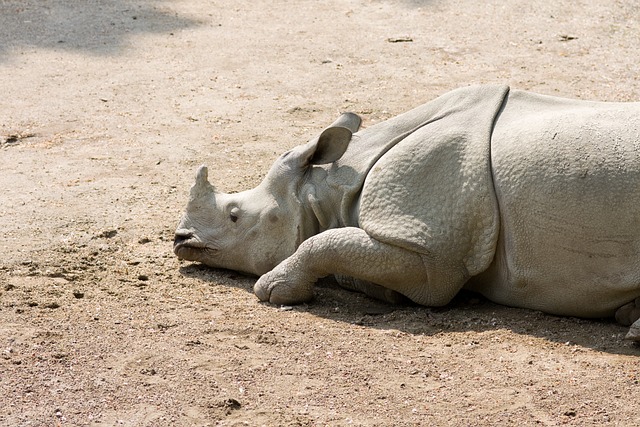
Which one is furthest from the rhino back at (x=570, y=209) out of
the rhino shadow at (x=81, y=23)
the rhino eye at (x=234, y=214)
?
the rhino shadow at (x=81, y=23)

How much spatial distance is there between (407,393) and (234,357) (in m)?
0.89

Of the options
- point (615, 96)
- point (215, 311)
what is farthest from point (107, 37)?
point (215, 311)

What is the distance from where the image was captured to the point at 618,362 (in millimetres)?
5531

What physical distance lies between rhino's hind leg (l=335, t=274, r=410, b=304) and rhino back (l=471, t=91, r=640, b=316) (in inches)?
21.1

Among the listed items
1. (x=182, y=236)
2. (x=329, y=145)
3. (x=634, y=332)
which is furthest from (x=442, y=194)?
(x=182, y=236)

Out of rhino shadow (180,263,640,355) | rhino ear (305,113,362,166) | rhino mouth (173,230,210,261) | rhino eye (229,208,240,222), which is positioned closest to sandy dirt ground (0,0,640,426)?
rhino shadow (180,263,640,355)

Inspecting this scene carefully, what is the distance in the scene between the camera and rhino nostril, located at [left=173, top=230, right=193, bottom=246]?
7.05m

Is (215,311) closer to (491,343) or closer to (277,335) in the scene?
(277,335)

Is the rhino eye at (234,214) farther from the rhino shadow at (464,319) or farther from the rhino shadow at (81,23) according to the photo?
the rhino shadow at (81,23)

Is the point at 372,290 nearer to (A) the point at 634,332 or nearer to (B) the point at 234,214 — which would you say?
(B) the point at 234,214

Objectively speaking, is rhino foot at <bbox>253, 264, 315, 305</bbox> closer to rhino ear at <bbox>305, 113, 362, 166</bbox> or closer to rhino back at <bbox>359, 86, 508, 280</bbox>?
rhino back at <bbox>359, 86, 508, 280</bbox>

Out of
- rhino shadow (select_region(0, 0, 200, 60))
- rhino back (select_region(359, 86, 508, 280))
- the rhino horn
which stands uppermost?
rhino back (select_region(359, 86, 508, 280))

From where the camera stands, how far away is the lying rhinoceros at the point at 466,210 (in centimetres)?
584

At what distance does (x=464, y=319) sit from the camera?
6250 millimetres
